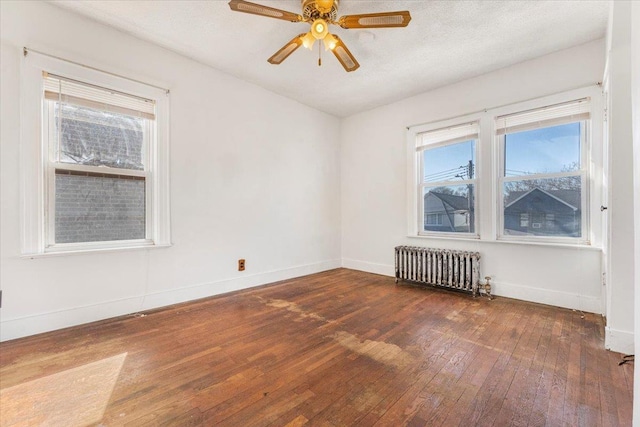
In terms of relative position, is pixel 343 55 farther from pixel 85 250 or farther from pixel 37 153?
pixel 85 250

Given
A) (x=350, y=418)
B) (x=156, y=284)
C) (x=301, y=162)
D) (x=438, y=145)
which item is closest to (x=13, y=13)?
(x=156, y=284)

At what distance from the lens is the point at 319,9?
2215 mm

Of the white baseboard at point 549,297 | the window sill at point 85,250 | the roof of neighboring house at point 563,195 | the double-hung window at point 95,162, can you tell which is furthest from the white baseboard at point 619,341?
the double-hung window at point 95,162

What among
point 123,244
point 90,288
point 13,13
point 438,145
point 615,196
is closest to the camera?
point 615,196

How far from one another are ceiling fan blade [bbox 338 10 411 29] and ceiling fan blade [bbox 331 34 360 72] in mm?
179

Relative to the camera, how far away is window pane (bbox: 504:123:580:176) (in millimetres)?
3057

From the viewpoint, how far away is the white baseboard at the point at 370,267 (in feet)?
14.9

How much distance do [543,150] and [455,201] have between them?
1.15 metres

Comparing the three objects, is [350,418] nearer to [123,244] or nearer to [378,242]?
[123,244]

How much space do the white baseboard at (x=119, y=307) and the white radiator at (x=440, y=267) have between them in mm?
1927

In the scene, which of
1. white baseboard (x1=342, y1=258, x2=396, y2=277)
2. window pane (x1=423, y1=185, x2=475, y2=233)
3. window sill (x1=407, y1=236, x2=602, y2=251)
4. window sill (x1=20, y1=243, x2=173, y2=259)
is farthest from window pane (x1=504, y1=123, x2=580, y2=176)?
window sill (x1=20, y1=243, x2=173, y2=259)

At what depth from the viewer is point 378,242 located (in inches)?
185

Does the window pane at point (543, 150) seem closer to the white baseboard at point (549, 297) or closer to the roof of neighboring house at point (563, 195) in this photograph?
the roof of neighboring house at point (563, 195)

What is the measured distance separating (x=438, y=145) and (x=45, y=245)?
474 centimetres
